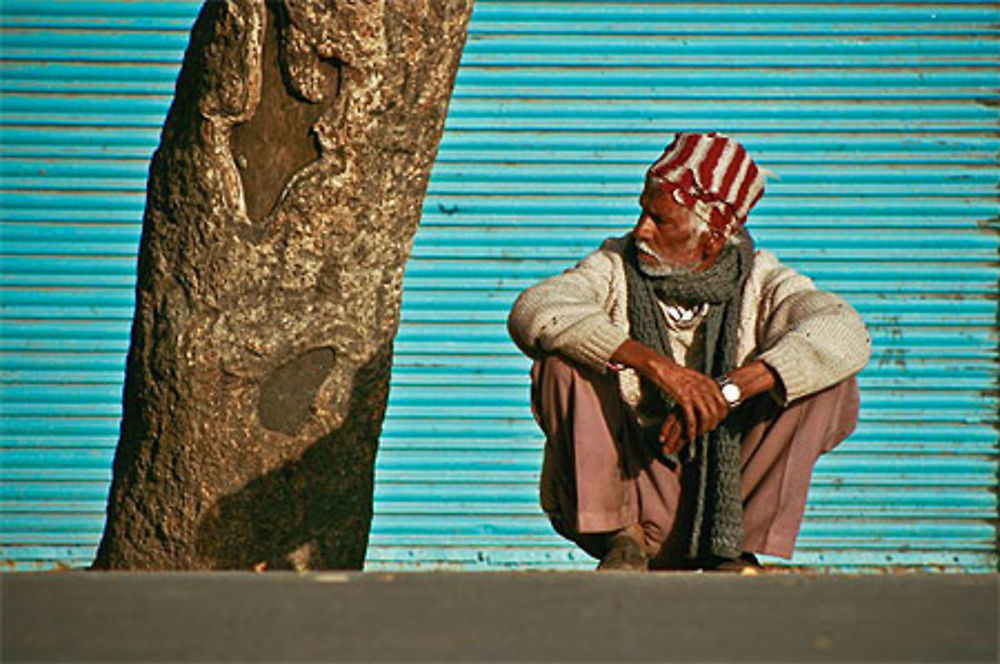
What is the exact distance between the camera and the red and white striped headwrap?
4168 millimetres

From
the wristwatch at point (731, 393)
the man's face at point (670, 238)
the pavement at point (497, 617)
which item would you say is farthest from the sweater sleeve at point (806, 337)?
the pavement at point (497, 617)

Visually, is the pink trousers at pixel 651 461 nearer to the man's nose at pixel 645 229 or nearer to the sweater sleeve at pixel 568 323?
the sweater sleeve at pixel 568 323

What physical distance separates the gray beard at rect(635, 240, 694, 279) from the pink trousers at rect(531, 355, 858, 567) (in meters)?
0.36

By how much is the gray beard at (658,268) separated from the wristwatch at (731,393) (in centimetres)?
43

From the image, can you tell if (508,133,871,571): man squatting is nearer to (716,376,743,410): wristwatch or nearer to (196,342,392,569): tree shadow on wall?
(716,376,743,410): wristwatch

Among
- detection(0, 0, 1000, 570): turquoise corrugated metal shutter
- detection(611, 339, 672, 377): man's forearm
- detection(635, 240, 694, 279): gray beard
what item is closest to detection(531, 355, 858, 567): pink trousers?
detection(611, 339, 672, 377): man's forearm

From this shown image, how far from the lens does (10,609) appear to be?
2.95 meters

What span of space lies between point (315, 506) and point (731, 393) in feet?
4.18

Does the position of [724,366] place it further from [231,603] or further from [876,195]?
[876,195]

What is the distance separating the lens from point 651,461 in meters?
4.11

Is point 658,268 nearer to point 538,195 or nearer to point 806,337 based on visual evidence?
point 806,337

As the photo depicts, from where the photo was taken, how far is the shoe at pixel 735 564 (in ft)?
13.0

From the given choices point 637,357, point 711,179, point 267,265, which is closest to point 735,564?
point 637,357

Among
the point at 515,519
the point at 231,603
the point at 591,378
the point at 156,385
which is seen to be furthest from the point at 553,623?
the point at 515,519
